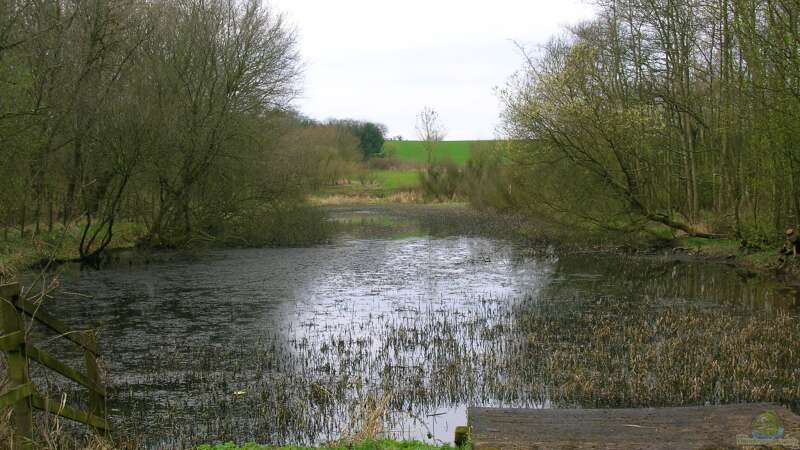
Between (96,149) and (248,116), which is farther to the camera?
(248,116)

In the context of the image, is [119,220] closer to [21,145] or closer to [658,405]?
[21,145]

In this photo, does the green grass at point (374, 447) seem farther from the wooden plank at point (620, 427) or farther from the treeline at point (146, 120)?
the treeline at point (146, 120)

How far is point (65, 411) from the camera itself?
603 centimetres

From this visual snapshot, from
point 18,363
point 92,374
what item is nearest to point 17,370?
point 18,363

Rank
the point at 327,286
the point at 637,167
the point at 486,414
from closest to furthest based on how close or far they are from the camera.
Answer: the point at 486,414, the point at 327,286, the point at 637,167

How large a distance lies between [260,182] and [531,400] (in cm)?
1994

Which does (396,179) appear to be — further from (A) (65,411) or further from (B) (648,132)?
(A) (65,411)

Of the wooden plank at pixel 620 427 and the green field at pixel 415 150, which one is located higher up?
the green field at pixel 415 150

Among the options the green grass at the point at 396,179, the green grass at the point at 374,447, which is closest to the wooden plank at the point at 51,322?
the green grass at the point at 374,447

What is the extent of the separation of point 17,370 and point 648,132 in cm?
2228

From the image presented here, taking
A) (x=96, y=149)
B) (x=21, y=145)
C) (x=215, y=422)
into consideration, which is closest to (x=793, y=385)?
(x=215, y=422)

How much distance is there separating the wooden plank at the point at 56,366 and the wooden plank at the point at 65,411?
275mm

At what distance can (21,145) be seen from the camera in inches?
711

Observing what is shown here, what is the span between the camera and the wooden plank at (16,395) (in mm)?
5176
